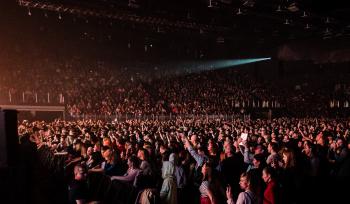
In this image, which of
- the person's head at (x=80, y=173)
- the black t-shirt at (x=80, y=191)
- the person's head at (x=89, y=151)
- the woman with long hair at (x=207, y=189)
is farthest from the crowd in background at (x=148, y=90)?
the woman with long hair at (x=207, y=189)

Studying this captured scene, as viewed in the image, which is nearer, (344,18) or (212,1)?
(212,1)

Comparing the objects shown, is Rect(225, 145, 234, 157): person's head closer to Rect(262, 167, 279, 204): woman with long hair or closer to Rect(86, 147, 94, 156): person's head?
Rect(262, 167, 279, 204): woman with long hair

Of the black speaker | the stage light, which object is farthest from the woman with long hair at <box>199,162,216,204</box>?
the stage light

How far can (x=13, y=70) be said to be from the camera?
94.5 feet

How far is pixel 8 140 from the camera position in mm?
4152

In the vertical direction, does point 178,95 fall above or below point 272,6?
below

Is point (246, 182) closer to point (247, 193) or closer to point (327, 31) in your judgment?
point (247, 193)

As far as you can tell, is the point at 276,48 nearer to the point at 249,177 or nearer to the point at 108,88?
the point at 108,88

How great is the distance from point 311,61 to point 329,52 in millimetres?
2312

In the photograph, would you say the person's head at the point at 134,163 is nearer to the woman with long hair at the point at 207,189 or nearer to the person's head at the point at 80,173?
the person's head at the point at 80,173

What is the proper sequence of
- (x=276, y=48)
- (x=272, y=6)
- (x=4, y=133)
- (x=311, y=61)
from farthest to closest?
(x=276, y=48) < (x=311, y=61) < (x=272, y=6) < (x=4, y=133)

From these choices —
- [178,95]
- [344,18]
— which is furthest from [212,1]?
[178,95]

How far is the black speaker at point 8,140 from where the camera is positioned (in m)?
4.05

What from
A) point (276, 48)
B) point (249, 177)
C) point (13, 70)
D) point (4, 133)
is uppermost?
point (276, 48)
